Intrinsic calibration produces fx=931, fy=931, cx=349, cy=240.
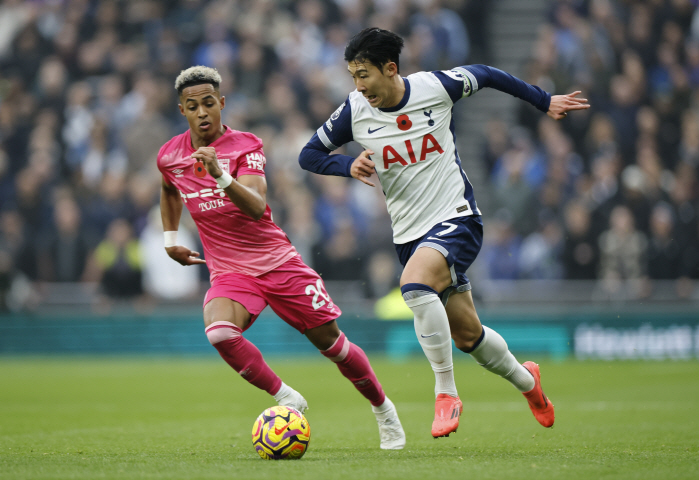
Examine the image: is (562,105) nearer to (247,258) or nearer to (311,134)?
(247,258)

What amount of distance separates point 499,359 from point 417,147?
60.1 inches

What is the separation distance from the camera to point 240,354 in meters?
5.99

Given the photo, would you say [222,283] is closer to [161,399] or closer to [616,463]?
[616,463]

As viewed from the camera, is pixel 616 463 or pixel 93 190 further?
pixel 93 190

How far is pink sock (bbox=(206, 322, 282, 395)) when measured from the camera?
5891 millimetres

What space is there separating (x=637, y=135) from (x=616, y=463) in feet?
39.4

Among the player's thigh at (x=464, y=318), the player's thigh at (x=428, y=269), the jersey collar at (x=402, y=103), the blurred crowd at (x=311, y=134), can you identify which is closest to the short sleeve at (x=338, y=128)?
the jersey collar at (x=402, y=103)

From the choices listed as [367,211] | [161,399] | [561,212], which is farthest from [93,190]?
[561,212]

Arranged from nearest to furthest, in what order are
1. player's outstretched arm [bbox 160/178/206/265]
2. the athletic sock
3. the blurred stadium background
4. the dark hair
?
the athletic sock, the dark hair, player's outstretched arm [bbox 160/178/206/265], the blurred stadium background

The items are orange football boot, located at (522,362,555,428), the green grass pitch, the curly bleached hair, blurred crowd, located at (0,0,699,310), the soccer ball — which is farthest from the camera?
blurred crowd, located at (0,0,699,310)

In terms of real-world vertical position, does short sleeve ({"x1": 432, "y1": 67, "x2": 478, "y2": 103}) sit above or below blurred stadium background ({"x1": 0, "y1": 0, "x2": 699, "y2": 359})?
above

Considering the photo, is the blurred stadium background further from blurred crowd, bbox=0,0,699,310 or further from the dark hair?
the dark hair

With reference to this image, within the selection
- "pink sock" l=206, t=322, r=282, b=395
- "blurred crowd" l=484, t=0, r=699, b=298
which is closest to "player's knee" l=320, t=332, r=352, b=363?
"pink sock" l=206, t=322, r=282, b=395

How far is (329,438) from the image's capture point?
6.93m
